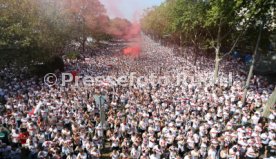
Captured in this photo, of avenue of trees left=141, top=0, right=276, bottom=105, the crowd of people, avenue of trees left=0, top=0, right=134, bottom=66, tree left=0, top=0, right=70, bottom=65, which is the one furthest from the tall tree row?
tree left=0, top=0, right=70, bottom=65

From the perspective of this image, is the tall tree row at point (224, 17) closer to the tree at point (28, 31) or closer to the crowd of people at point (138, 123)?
the crowd of people at point (138, 123)

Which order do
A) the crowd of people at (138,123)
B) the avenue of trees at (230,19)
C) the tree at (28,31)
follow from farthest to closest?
1. the tree at (28,31)
2. the avenue of trees at (230,19)
3. the crowd of people at (138,123)

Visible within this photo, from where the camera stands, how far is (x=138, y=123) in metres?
16.3

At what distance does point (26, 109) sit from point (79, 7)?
105ft

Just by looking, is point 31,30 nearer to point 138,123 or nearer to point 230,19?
point 138,123

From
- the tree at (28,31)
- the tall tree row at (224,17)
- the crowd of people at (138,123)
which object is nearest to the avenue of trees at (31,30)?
the tree at (28,31)

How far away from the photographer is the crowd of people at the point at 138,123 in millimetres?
13781

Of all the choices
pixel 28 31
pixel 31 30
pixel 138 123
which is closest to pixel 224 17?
pixel 138 123

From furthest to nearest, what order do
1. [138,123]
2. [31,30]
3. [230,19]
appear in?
[31,30] < [230,19] < [138,123]

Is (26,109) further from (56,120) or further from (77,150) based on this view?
(77,150)

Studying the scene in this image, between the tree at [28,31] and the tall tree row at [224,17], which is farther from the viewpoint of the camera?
the tree at [28,31]

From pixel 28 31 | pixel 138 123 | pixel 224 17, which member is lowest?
pixel 138 123

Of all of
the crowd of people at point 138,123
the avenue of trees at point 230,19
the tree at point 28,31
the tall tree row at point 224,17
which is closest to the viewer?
the crowd of people at point 138,123

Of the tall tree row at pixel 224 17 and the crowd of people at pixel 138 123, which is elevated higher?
the tall tree row at pixel 224 17
